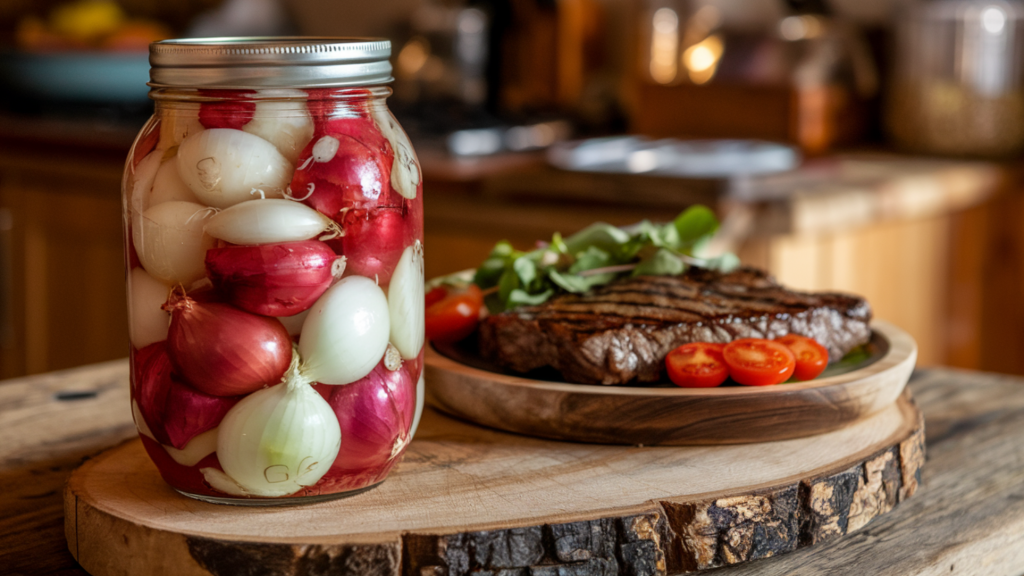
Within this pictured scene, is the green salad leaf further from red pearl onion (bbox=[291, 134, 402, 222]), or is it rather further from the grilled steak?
red pearl onion (bbox=[291, 134, 402, 222])

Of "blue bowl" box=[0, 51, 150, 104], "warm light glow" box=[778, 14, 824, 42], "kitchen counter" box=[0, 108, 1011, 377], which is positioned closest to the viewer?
"kitchen counter" box=[0, 108, 1011, 377]

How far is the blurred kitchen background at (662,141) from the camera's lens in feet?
6.51

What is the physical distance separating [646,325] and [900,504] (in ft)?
0.80

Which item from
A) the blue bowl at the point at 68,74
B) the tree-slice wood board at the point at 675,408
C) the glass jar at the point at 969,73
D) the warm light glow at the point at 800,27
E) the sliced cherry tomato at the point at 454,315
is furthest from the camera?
the blue bowl at the point at 68,74

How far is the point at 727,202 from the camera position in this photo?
5.93 feet

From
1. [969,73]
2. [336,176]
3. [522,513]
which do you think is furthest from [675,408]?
[969,73]

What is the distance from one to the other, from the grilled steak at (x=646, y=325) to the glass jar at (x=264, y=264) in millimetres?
198

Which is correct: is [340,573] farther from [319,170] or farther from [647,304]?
[647,304]

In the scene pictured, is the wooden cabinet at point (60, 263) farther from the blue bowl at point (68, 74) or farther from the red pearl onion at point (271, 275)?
the red pearl onion at point (271, 275)

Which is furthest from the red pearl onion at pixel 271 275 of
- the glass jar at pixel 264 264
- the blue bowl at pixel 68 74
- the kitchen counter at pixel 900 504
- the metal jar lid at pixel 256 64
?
the blue bowl at pixel 68 74

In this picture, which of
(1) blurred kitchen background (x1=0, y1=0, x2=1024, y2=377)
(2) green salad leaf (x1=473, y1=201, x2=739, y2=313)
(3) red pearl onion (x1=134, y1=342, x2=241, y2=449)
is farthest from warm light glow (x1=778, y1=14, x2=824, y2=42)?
(3) red pearl onion (x1=134, y1=342, x2=241, y2=449)

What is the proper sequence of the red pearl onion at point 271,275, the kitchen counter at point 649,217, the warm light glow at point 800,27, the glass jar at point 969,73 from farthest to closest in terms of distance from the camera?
the warm light glow at point 800,27, the glass jar at point 969,73, the kitchen counter at point 649,217, the red pearl onion at point 271,275

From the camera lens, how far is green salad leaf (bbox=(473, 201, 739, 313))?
3.23 feet

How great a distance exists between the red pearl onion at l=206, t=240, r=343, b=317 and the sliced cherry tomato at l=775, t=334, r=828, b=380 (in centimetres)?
40
